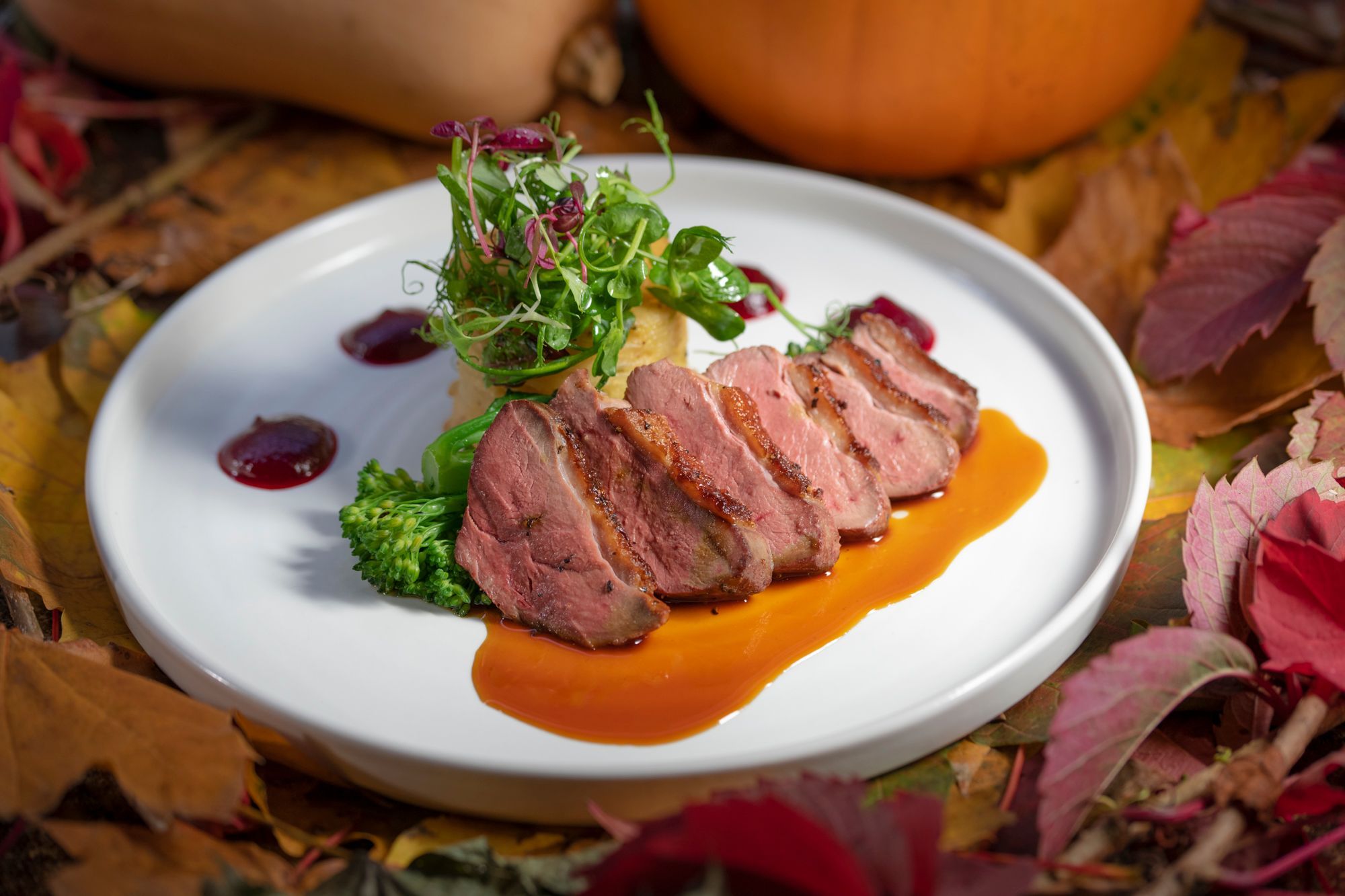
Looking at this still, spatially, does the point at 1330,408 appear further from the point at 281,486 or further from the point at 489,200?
the point at 281,486

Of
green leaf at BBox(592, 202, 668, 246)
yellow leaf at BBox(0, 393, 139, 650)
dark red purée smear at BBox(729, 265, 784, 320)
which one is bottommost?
yellow leaf at BBox(0, 393, 139, 650)

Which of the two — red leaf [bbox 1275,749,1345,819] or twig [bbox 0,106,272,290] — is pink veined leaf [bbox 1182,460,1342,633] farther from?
twig [bbox 0,106,272,290]

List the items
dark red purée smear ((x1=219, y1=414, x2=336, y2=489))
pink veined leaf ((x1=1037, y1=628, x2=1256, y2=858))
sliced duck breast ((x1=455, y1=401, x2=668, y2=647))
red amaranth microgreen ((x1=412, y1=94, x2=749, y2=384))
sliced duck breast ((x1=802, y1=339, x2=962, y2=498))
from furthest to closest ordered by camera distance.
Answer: dark red purée smear ((x1=219, y1=414, x2=336, y2=489)) → sliced duck breast ((x1=802, y1=339, x2=962, y2=498)) → red amaranth microgreen ((x1=412, y1=94, x2=749, y2=384)) → sliced duck breast ((x1=455, y1=401, x2=668, y2=647)) → pink veined leaf ((x1=1037, y1=628, x2=1256, y2=858))

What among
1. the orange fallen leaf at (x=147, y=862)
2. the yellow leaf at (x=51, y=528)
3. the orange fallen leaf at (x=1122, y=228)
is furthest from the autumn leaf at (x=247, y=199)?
the orange fallen leaf at (x=1122, y=228)

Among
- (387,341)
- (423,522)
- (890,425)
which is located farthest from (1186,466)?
(387,341)

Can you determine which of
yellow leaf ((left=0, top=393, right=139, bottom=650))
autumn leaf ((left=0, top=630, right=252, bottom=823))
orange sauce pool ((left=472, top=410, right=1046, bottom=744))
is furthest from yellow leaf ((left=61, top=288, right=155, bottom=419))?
orange sauce pool ((left=472, top=410, right=1046, bottom=744))

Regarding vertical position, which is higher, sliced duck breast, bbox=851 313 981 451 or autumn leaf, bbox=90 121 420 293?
sliced duck breast, bbox=851 313 981 451

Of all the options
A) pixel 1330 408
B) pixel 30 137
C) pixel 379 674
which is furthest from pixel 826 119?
pixel 30 137
